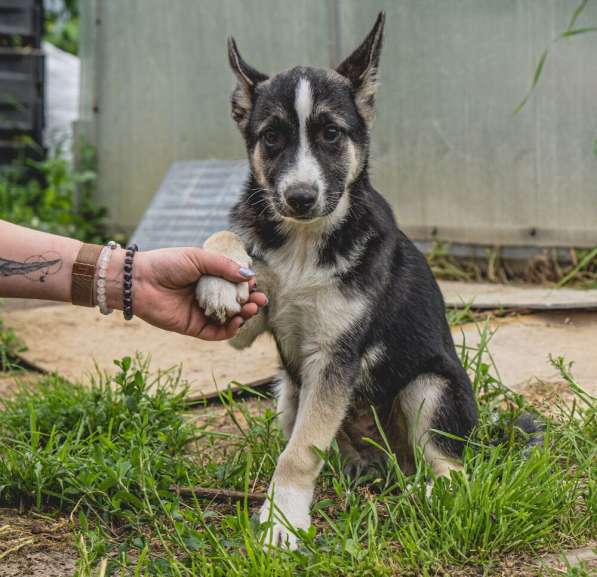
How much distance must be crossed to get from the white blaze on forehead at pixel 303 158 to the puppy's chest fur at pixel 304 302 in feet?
0.78

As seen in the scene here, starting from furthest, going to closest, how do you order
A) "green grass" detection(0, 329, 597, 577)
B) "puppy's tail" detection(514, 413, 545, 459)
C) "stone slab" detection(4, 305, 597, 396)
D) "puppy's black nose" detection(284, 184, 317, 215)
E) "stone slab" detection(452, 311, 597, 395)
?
"stone slab" detection(4, 305, 597, 396) → "stone slab" detection(452, 311, 597, 395) → "puppy's tail" detection(514, 413, 545, 459) → "puppy's black nose" detection(284, 184, 317, 215) → "green grass" detection(0, 329, 597, 577)

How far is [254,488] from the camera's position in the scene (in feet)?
10.8

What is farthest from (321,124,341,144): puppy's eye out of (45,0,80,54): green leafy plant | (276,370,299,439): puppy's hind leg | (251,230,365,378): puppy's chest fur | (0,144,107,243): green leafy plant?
(45,0,80,54): green leafy plant

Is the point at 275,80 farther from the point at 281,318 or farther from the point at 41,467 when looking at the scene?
the point at 41,467

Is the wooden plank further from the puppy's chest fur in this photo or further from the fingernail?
the fingernail

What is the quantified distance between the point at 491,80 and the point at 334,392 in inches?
140

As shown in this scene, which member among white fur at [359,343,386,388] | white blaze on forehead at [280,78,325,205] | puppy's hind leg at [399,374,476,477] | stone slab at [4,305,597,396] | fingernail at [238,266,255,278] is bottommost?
stone slab at [4,305,597,396]

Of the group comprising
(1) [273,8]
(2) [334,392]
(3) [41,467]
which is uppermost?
(1) [273,8]

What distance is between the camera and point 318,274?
10.6 ft

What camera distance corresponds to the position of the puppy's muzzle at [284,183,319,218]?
3133 millimetres

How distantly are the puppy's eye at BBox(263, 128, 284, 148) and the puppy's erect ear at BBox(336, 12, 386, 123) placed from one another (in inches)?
15.2

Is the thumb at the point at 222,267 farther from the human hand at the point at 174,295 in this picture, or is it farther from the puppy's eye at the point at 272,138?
the puppy's eye at the point at 272,138

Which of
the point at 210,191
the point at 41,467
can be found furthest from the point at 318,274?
the point at 210,191

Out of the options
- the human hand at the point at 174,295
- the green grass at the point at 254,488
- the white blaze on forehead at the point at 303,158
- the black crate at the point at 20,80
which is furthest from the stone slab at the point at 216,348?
the black crate at the point at 20,80
